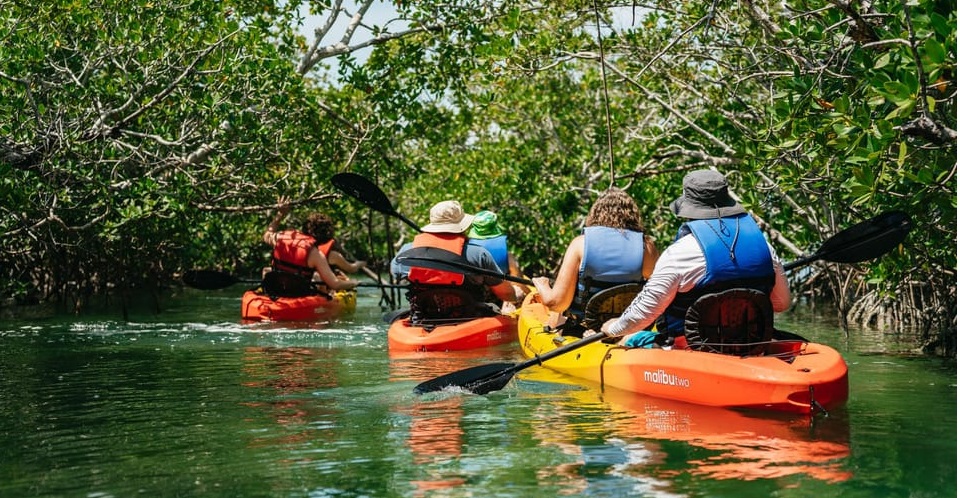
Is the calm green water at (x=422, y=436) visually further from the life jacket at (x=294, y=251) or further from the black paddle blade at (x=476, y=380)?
the life jacket at (x=294, y=251)

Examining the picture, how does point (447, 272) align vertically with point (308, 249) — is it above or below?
below

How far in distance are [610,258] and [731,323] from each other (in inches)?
54.1

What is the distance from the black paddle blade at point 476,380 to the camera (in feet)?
23.5

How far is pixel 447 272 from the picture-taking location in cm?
1002

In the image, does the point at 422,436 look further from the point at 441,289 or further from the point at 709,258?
the point at 441,289

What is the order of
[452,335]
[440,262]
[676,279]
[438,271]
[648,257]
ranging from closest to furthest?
[676,279]
[648,257]
[440,262]
[452,335]
[438,271]

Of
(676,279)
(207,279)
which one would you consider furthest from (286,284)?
(676,279)

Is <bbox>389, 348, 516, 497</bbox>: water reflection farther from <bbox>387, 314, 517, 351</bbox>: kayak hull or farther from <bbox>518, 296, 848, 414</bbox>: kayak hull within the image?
<bbox>518, 296, 848, 414</bbox>: kayak hull

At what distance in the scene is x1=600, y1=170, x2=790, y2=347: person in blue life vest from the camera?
251 inches

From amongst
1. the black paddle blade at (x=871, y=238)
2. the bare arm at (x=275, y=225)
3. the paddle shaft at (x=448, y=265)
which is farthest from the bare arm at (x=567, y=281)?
the bare arm at (x=275, y=225)

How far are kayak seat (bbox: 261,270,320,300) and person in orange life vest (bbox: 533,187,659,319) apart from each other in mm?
5300

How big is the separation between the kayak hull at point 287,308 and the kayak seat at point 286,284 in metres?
0.05

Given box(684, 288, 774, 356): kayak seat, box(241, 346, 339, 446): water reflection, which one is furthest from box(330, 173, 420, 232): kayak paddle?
box(684, 288, 774, 356): kayak seat

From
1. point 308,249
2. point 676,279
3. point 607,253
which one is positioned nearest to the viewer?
point 676,279
